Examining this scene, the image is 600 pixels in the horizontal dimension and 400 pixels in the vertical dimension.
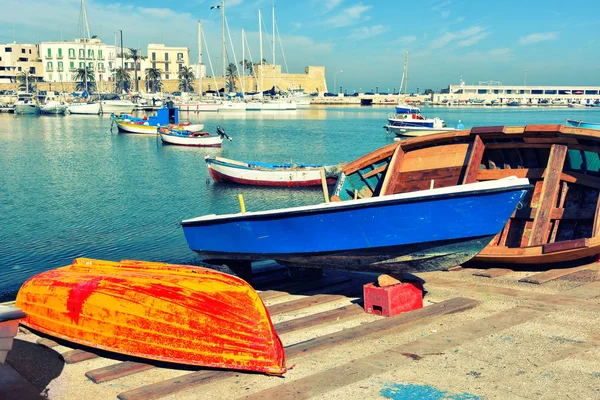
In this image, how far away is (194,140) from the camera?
53781 millimetres

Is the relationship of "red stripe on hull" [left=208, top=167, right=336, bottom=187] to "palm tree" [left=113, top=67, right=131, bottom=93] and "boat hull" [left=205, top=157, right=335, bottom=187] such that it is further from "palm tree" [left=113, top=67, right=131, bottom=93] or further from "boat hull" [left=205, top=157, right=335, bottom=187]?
"palm tree" [left=113, top=67, right=131, bottom=93]

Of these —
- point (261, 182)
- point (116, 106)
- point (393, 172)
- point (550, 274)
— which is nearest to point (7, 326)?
point (393, 172)

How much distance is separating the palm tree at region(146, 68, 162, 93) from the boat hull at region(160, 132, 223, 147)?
103 m

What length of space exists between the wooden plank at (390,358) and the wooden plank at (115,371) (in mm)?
1738

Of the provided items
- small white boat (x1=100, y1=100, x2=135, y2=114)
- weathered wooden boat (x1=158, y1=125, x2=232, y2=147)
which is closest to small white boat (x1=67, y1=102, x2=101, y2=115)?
small white boat (x1=100, y1=100, x2=135, y2=114)

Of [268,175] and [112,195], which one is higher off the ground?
[268,175]

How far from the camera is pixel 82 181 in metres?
34.6

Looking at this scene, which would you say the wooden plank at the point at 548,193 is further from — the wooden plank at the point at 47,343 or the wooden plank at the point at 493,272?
the wooden plank at the point at 47,343

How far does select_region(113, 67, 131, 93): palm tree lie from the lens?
14861cm

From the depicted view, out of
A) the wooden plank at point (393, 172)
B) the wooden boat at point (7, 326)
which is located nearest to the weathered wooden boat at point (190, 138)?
the wooden plank at point (393, 172)

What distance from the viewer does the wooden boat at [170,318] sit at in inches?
279

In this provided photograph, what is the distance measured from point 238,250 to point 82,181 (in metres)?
27.0

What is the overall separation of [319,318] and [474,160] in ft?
16.7

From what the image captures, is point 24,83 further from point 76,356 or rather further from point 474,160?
point 76,356
